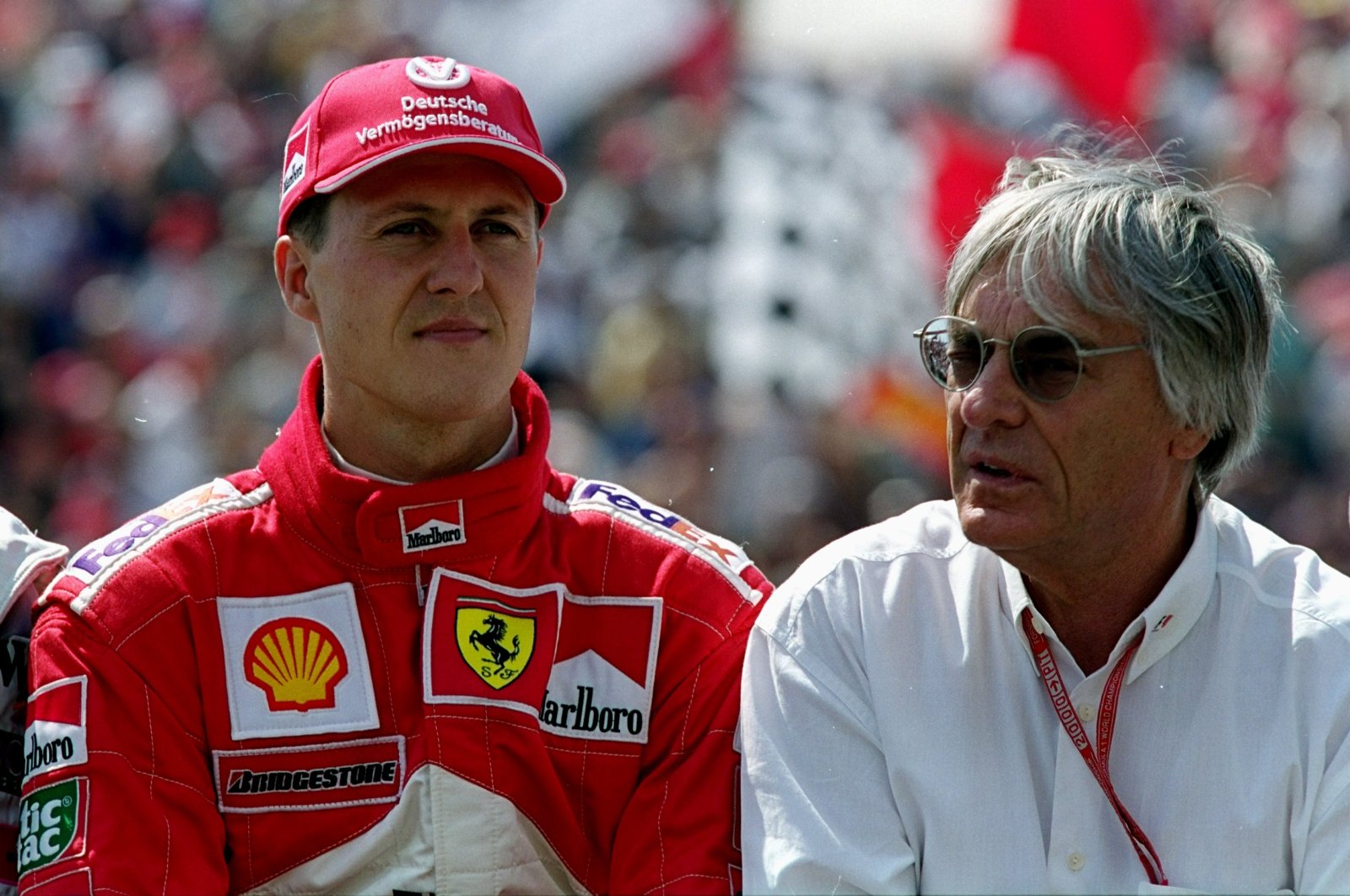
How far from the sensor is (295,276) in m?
4.14

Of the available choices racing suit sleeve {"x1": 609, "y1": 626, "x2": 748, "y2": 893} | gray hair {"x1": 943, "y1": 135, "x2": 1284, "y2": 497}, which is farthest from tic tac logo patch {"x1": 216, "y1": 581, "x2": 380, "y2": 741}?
gray hair {"x1": 943, "y1": 135, "x2": 1284, "y2": 497}

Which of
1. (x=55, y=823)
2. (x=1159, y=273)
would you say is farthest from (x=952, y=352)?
(x=55, y=823)

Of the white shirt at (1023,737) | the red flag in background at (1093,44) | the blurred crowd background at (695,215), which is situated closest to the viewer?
the white shirt at (1023,737)

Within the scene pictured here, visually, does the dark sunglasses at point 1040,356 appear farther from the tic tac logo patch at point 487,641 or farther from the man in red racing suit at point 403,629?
the tic tac logo patch at point 487,641

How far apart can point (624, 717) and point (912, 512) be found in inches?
27.4

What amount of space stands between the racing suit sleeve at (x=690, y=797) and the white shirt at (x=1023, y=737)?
0.31ft

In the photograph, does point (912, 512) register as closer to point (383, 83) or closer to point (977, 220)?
point (977, 220)

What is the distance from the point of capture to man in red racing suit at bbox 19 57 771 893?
3742 mm

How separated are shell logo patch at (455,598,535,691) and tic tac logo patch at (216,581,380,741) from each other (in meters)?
0.19

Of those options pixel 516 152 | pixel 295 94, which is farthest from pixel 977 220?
pixel 295 94

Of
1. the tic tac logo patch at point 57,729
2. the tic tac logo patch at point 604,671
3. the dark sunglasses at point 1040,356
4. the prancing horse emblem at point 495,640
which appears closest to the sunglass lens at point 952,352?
the dark sunglasses at point 1040,356

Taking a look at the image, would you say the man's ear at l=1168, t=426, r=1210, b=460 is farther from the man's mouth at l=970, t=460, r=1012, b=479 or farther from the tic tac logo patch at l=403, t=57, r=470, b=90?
the tic tac logo patch at l=403, t=57, r=470, b=90

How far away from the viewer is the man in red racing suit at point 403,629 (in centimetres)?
374

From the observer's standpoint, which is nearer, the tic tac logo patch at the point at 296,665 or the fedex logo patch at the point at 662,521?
the tic tac logo patch at the point at 296,665
